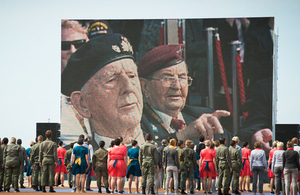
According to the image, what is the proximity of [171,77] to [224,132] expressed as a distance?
11.8 feet

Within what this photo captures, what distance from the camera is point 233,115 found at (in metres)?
20.9

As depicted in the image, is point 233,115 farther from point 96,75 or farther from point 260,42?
point 96,75

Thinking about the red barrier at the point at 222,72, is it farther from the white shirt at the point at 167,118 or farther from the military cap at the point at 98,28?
the military cap at the point at 98,28

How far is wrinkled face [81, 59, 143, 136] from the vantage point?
21.1m

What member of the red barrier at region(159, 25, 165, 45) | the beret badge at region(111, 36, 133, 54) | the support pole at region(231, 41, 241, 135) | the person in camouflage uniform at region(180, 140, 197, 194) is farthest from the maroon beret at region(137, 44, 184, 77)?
the person in camouflage uniform at region(180, 140, 197, 194)

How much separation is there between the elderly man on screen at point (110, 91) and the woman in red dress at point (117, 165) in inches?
337

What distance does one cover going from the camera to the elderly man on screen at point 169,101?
68.0 ft

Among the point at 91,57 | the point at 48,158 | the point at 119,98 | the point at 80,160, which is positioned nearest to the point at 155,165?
the point at 80,160

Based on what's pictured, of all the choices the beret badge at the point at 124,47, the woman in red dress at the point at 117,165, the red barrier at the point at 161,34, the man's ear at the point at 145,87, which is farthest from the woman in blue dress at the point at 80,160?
the red barrier at the point at 161,34

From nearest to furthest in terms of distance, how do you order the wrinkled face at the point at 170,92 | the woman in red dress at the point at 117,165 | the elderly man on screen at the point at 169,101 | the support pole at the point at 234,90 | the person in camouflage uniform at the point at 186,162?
the woman in red dress at the point at 117,165 → the person in camouflage uniform at the point at 186,162 → the elderly man on screen at the point at 169,101 → the support pole at the point at 234,90 → the wrinkled face at the point at 170,92

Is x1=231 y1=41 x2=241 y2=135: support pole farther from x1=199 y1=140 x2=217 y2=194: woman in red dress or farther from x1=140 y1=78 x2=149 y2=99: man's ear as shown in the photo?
x1=199 y1=140 x2=217 y2=194: woman in red dress

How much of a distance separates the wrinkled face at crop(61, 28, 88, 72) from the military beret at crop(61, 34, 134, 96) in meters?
0.18

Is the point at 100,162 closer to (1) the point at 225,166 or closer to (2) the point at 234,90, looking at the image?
(1) the point at 225,166

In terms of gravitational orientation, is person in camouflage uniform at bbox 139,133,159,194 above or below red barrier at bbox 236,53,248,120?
below
